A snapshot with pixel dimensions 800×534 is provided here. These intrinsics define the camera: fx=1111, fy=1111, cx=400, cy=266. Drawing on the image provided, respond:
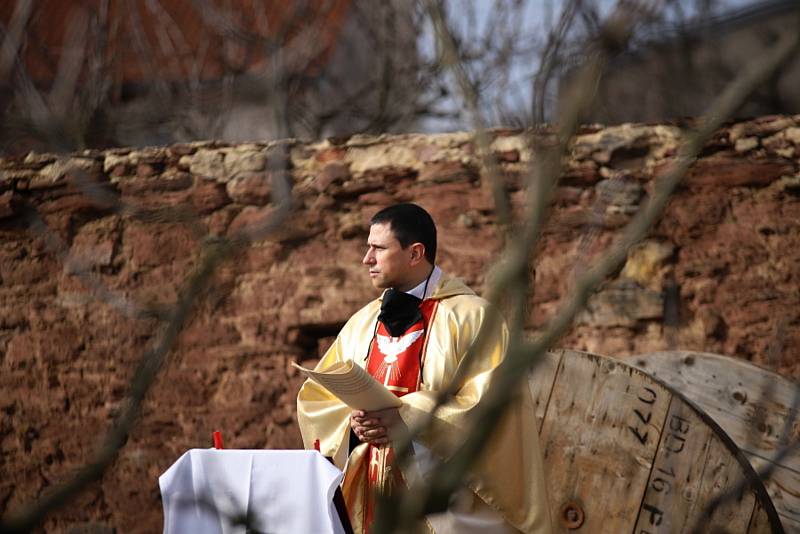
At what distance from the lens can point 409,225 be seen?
13.0 feet

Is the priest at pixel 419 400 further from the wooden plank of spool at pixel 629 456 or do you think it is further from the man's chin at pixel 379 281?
the wooden plank of spool at pixel 629 456

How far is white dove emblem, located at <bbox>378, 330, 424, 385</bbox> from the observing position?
3979mm

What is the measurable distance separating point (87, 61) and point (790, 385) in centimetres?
533

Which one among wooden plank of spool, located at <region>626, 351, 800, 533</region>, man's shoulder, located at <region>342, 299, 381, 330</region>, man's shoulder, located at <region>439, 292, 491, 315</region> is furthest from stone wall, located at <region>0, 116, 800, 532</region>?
man's shoulder, located at <region>439, 292, 491, 315</region>

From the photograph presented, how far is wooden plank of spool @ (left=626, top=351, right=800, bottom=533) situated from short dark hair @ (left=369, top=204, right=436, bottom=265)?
1.52m

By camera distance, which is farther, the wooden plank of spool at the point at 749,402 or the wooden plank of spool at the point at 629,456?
the wooden plank of spool at the point at 749,402

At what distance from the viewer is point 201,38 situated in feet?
32.0

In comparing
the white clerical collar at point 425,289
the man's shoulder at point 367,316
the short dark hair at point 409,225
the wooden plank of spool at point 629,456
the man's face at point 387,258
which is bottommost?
the wooden plank of spool at point 629,456

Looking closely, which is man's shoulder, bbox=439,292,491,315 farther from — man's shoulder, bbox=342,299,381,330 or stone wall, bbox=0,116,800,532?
stone wall, bbox=0,116,800,532

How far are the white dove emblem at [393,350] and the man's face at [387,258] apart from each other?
0.69 feet

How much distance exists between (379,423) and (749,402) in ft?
6.37

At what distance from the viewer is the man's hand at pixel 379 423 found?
142 inches

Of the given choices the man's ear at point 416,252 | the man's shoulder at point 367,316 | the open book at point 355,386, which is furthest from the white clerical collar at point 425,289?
the open book at point 355,386

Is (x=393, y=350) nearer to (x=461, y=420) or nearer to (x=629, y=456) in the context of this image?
(x=461, y=420)
